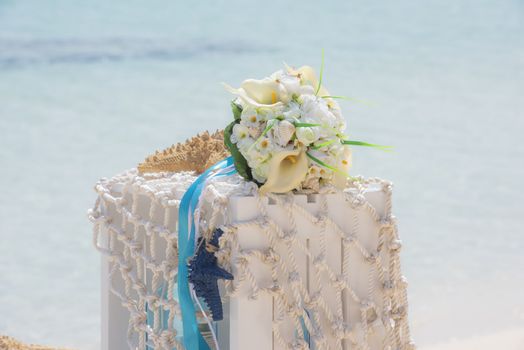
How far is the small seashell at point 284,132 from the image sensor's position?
6.27 feet

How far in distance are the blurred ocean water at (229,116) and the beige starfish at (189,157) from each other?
222cm

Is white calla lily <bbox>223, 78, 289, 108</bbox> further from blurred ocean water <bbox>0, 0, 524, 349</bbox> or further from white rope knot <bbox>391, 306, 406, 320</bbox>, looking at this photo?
blurred ocean water <bbox>0, 0, 524, 349</bbox>

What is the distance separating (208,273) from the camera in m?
1.87

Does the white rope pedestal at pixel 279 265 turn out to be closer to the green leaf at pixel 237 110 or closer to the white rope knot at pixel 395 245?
the white rope knot at pixel 395 245

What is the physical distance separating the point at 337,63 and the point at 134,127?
2.97m

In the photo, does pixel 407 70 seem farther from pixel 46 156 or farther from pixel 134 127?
pixel 46 156

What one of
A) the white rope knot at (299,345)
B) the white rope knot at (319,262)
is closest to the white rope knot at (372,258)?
the white rope knot at (319,262)

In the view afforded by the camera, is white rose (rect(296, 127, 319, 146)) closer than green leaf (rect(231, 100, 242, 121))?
Yes

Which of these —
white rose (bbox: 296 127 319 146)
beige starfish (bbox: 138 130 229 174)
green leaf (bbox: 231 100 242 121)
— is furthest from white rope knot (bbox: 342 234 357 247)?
beige starfish (bbox: 138 130 229 174)

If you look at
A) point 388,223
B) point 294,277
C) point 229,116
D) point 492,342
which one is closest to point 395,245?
point 388,223

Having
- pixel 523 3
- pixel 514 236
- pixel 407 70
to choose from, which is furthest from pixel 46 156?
pixel 523 3

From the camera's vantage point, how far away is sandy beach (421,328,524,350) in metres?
3.82

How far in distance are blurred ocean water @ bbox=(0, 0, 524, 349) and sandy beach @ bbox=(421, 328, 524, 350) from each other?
0.16 metres

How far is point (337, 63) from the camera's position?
10.4 metres
